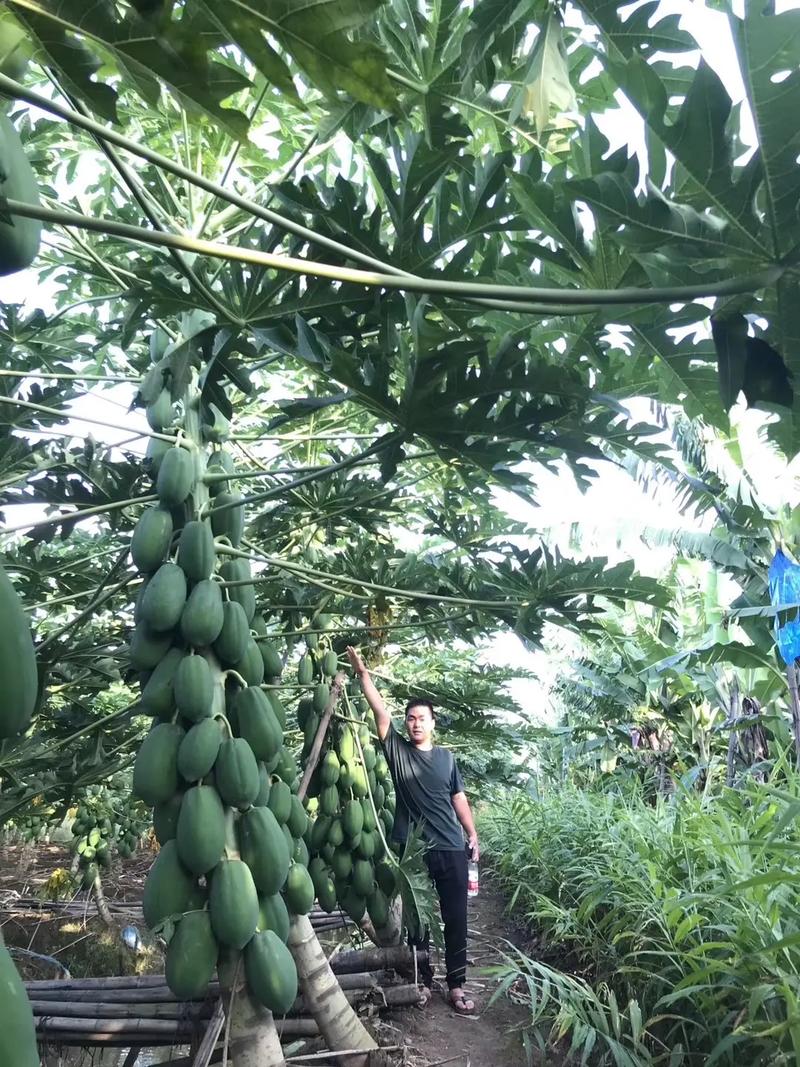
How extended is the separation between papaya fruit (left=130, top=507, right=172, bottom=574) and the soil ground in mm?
1840

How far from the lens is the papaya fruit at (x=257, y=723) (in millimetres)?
1964

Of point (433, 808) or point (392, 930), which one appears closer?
point (392, 930)

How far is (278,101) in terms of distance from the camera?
2820 millimetres

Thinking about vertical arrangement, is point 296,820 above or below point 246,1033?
above

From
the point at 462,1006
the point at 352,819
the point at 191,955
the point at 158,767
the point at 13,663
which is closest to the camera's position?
the point at 13,663

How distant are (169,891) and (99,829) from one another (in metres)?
5.59

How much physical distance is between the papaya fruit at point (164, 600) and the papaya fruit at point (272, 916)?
718mm

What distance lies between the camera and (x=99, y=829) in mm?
6605

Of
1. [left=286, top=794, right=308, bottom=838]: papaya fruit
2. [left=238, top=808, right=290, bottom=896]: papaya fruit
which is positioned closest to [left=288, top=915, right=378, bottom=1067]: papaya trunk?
[left=286, top=794, right=308, bottom=838]: papaya fruit

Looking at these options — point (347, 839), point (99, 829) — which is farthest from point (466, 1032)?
point (99, 829)

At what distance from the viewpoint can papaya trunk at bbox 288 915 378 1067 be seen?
2.24 metres

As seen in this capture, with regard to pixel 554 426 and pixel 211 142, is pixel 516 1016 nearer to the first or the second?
pixel 554 426

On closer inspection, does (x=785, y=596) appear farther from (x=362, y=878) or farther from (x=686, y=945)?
(x=362, y=878)

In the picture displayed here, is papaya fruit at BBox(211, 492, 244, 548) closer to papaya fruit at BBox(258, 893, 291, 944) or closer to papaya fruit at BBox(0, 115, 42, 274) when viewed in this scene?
papaya fruit at BBox(258, 893, 291, 944)
